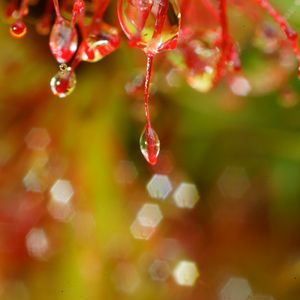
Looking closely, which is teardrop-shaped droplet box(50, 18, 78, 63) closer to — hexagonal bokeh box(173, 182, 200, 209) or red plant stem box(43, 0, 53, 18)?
red plant stem box(43, 0, 53, 18)

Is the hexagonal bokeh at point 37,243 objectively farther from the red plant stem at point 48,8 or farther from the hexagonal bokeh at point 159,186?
the red plant stem at point 48,8

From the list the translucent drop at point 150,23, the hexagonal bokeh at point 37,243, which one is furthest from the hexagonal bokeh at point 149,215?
the translucent drop at point 150,23

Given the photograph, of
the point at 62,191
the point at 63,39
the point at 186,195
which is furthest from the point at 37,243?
the point at 63,39

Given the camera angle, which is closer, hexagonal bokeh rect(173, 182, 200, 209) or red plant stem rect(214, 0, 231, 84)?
red plant stem rect(214, 0, 231, 84)

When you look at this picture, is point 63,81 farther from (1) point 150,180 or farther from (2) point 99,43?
(1) point 150,180

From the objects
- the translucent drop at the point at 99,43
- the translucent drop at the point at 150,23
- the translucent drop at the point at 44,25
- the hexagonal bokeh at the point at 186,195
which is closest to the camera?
the translucent drop at the point at 150,23

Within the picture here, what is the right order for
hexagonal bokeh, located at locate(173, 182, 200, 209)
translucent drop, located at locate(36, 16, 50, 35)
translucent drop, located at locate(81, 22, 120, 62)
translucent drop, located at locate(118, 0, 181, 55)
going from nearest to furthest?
translucent drop, located at locate(118, 0, 181, 55), translucent drop, located at locate(81, 22, 120, 62), translucent drop, located at locate(36, 16, 50, 35), hexagonal bokeh, located at locate(173, 182, 200, 209)

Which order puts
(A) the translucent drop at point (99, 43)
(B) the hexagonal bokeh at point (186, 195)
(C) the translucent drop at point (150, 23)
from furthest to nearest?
(B) the hexagonal bokeh at point (186, 195), (A) the translucent drop at point (99, 43), (C) the translucent drop at point (150, 23)

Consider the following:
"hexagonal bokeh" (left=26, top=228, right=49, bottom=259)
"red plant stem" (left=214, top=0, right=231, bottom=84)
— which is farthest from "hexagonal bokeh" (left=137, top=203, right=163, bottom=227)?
"red plant stem" (left=214, top=0, right=231, bottom=84)

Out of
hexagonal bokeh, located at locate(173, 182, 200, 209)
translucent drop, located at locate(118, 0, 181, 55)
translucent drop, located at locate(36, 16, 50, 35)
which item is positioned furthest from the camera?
hexagonal bokeh, located at locate(173, 182, 200, 209)
